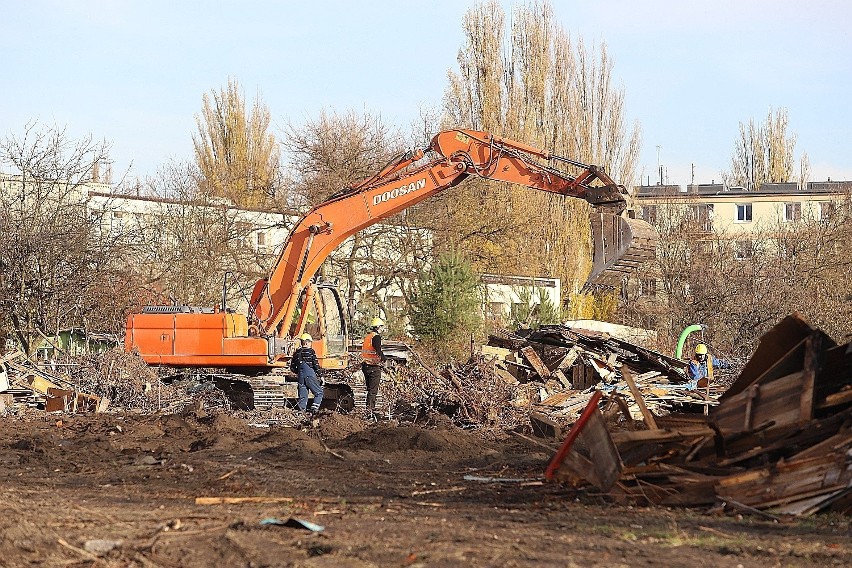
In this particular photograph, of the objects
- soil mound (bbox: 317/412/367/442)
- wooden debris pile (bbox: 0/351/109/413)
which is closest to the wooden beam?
soil mound (bbox: 317/412/367/442)

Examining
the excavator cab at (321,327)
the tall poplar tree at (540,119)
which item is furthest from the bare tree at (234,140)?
the excavator cab at (321,327)

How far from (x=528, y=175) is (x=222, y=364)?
19.0 feet

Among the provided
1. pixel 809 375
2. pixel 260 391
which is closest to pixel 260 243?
pixel 260 391

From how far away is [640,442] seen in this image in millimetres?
8594

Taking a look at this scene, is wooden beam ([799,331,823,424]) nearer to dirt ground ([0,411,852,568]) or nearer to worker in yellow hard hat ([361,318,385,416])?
dirt ground ([0,411,852,568])

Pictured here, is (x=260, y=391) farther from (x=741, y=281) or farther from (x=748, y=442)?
(x=741, y=281)

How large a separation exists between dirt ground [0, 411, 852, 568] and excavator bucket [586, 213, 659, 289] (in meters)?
3.61

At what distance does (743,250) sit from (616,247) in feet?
82.7

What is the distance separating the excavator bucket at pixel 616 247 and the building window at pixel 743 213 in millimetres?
44870

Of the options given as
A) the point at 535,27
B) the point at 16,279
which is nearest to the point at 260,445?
the point at 16,279

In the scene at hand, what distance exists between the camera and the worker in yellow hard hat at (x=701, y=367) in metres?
17.2

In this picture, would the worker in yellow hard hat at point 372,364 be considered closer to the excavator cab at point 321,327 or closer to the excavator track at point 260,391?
the excavator track at point 260,391

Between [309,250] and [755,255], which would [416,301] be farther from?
[755,255]

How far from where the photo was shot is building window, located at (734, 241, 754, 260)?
3732cm
